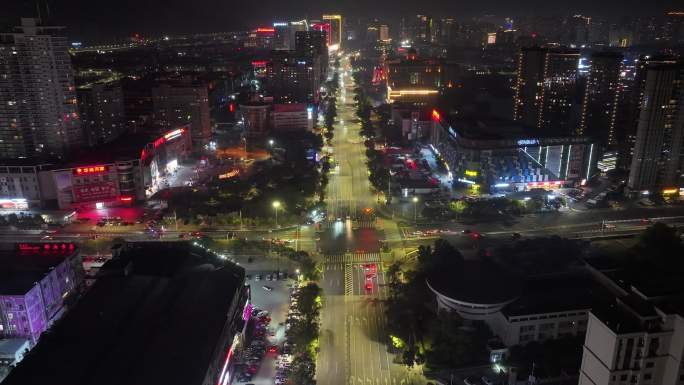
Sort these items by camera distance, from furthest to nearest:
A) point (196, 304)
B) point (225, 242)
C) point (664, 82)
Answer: point (664, 82) → point (225, 242) → point (196, 304)

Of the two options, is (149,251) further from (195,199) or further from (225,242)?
(195,199)

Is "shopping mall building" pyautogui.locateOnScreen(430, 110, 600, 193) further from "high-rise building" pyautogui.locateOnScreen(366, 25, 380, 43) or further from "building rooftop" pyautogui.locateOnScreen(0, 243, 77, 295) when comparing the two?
"high-rise building" pyautogui.locateOnScreen(366, 25, 380, 43)

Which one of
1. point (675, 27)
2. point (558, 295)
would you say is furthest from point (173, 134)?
point (675, 27)

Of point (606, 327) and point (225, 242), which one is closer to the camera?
point (606, 327)

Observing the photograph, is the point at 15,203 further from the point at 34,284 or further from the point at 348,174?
the point at 348,174

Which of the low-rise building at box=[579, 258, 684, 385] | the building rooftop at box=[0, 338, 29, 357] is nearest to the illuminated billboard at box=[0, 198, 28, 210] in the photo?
the building rooftop at box=[0, 338, 29, 357]

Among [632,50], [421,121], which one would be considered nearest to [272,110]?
[421,121]
